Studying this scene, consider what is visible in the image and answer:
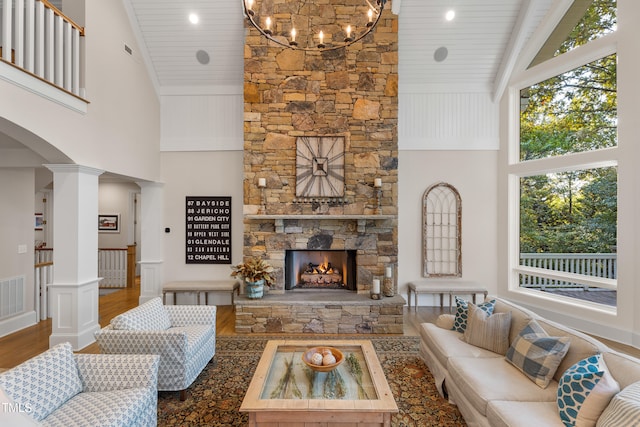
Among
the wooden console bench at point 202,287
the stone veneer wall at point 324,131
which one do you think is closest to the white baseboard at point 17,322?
the wooden console bench at point 202,287

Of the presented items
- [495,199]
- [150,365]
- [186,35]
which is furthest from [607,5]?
[150,365]

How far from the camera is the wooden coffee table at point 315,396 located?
6.68 feet

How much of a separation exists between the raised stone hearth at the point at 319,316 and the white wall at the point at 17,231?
319cm

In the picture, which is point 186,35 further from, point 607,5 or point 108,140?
point 607,5

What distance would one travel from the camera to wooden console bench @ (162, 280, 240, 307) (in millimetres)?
5258

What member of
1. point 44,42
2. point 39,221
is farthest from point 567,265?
point 39,221

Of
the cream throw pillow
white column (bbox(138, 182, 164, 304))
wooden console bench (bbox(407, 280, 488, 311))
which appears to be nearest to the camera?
the cream throw pillow

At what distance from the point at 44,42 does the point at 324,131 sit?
→ 3.54 metres

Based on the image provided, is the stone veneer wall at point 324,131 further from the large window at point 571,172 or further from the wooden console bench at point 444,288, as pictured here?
the large window at point 571,172

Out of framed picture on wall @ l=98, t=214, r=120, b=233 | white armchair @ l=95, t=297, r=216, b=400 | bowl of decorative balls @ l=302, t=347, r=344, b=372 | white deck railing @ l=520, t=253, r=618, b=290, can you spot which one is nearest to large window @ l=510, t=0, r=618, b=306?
white deck railing @ l=520, t=253, r=618, b=290

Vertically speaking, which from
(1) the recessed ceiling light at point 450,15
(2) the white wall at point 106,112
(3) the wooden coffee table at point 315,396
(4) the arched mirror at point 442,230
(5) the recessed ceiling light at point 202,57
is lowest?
(3) the wooden coffee table at point 315,396

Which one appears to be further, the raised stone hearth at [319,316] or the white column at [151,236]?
the white column at [151,236]

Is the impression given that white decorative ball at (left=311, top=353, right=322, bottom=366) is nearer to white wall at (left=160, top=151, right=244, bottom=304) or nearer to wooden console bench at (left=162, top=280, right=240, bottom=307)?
wooden console bench at (left=162, top=280, right=240, bottom=307)

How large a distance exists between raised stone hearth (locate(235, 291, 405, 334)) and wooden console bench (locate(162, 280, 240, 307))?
1.01 m
